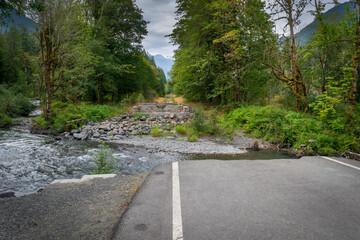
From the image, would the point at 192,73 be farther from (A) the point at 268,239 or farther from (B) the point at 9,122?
(A) the point at 268,239

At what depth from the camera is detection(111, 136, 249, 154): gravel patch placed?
8758 mm

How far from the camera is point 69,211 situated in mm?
2709

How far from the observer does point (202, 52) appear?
16.3 m

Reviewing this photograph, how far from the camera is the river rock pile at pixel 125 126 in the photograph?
431 inches

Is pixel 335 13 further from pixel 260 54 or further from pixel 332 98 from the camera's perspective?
pixel 332 98

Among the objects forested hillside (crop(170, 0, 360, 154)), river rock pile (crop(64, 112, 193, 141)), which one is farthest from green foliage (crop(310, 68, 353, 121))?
river rock pile (crop(64, 112, 193, 141))

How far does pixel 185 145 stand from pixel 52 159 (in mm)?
5694

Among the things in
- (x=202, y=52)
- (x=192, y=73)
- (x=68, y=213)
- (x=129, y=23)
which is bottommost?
(x=68, y=213)

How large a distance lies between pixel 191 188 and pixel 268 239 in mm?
1506

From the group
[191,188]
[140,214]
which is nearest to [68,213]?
[140,214]

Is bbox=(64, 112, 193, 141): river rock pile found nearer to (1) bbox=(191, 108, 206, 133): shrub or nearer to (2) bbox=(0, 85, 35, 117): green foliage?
(1) bbox=(191, 108, 206, 133): shrub

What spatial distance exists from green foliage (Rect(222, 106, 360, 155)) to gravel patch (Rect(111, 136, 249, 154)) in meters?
1.79

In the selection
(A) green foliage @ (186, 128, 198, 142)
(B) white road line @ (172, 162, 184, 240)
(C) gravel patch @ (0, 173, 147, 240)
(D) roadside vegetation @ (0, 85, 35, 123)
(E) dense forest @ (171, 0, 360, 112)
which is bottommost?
(A) green foliage @ (186, 128, 198, 142)

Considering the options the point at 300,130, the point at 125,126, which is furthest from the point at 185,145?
the point at 300,130
